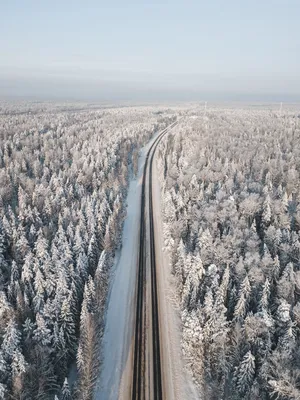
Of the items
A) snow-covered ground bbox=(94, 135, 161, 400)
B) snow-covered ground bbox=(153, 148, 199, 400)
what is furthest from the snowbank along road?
snow-covered ground bbox=(94, 135, 161, 400)

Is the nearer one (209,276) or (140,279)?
(209,276)

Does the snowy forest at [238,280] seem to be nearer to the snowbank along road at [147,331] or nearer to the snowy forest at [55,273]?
the snowbank along road at [147,331]

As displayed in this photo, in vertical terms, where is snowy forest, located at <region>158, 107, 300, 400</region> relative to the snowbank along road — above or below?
above

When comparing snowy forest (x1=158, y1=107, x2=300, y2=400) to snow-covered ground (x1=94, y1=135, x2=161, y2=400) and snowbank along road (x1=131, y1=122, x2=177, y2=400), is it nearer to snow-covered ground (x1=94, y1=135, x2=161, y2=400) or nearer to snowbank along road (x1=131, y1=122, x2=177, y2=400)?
snowbank along road (x1=131, y1=122, x2=177, y2=400)

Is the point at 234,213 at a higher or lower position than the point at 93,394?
higher

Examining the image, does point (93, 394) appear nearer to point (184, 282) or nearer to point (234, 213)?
point (184, 282)

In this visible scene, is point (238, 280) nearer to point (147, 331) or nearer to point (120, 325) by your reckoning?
point (147, 331)

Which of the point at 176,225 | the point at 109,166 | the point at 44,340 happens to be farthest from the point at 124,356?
the point at 109,166
